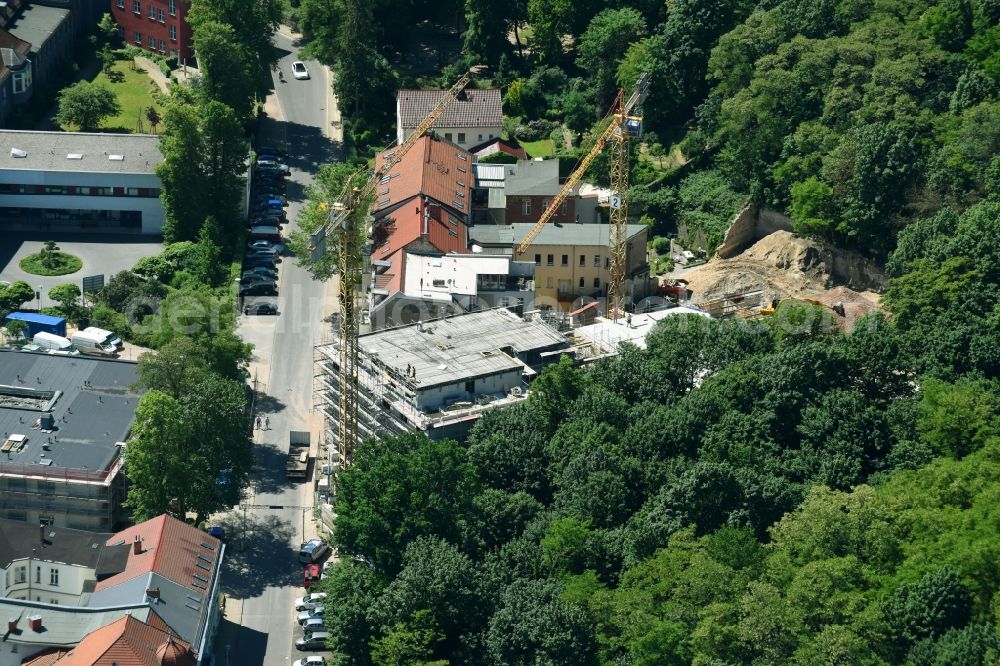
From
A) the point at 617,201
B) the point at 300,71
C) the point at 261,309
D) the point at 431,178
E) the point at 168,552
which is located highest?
the point at 300,71

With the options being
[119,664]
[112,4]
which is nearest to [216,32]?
[112,4]

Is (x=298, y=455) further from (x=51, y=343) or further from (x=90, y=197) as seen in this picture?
(x=90, y=197)

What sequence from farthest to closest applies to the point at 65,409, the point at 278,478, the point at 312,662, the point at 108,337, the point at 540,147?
the point at 540,147, the point at 108,337, the point at 278,478, the point at 65,409, the point at 312,662

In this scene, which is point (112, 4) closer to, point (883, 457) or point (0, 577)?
point (0, 577)

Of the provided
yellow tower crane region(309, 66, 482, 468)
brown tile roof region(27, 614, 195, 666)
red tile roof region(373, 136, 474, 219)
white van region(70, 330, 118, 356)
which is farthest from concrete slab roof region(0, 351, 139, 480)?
red tile roof region(373, 136, 474, 219)

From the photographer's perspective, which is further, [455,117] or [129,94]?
[129,94]

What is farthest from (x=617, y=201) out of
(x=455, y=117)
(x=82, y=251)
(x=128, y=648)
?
(x=128, y=648)

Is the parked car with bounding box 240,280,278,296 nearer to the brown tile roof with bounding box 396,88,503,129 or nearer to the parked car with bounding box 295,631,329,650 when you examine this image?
the brown tile roof with bounding box 396,88,503,129
